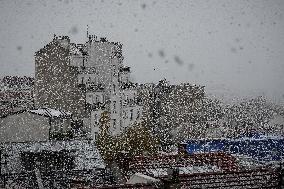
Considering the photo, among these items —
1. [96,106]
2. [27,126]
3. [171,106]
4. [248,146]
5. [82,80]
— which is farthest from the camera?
→ [171,106]

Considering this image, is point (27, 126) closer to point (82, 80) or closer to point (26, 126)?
point (26, 126)

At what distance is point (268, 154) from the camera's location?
1104 inches

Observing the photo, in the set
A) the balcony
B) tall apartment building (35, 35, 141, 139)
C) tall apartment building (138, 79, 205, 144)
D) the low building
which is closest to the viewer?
the low building

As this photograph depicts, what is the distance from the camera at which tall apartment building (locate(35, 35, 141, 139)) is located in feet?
151

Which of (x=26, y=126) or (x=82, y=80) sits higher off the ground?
(x=82, y=80)

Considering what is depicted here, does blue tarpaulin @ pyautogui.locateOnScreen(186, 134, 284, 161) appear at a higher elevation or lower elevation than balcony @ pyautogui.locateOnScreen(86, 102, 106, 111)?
lower

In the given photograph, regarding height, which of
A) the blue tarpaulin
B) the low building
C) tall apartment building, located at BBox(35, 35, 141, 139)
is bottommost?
the blue tarpaulin

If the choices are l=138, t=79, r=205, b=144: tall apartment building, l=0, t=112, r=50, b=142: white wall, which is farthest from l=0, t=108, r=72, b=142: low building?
l=138, t=79, r=205, b=144: tall apartment building

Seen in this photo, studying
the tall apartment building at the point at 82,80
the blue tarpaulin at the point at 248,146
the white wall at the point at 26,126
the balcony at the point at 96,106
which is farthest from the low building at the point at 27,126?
the balcony at the point at 96,106

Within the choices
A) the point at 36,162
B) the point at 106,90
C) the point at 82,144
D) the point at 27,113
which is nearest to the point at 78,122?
the point at 106,90

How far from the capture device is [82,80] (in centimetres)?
4703

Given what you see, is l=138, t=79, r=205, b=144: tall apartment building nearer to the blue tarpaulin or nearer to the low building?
the low building

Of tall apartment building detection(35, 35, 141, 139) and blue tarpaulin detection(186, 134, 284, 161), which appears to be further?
tall apartment building detection(35, 35, 141, 139)

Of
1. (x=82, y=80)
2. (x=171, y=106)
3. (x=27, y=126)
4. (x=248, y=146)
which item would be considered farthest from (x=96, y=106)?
(x=171, y=106)
